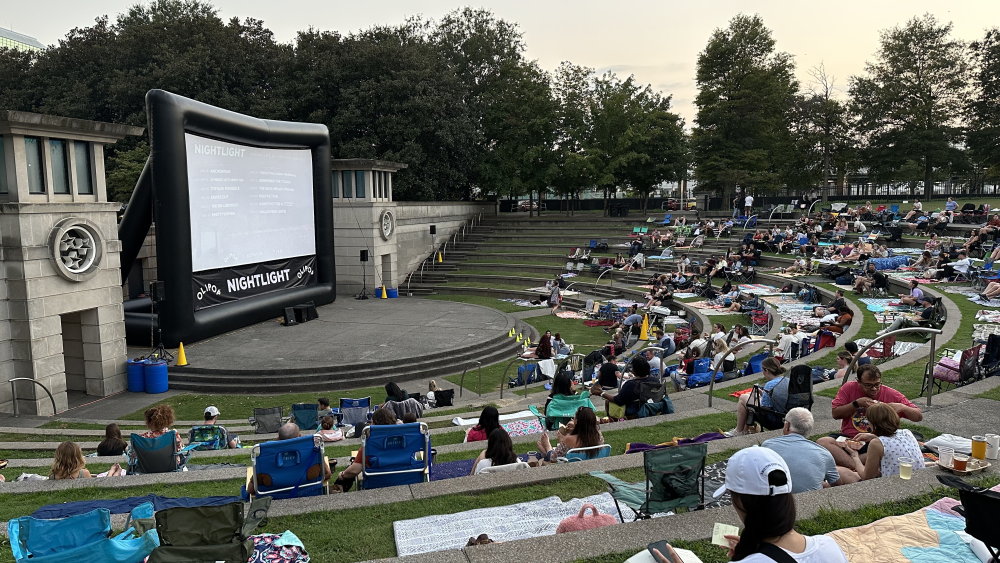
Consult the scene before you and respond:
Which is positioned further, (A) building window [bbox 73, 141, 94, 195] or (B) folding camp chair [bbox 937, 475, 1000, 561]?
(A) building window [bbox 73, 141, 94, 195]

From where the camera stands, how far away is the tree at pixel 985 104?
37562 millimetres

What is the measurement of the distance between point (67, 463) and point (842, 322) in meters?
15.3

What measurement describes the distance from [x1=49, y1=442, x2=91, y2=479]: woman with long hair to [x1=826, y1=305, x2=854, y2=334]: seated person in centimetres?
1444

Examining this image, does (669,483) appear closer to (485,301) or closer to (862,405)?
(862,405)

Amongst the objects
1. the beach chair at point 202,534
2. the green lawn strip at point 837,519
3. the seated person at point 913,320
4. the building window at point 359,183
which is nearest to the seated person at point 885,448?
the green lawn strip at point 837,519

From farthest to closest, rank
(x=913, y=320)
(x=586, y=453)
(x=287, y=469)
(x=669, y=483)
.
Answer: (x=913, y=320) → (x=586, y=453) → (x=287, y=469) → (x=669, y=483)

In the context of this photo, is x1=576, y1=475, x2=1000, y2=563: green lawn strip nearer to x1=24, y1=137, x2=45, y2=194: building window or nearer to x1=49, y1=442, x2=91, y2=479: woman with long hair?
x1=49, y1=442, x2=91, y2=479: woman with long hair

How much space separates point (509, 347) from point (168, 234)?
9.49 m

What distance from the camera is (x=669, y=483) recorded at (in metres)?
5.32

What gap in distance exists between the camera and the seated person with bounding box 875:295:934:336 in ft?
44.8

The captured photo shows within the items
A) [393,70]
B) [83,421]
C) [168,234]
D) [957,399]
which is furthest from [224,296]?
[393,70]

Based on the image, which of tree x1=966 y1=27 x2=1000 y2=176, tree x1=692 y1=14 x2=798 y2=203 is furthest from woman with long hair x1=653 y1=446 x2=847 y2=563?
tree x1=966 y1=27 x2=1000 y2=176

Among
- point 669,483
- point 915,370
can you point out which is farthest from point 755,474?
point 915,370

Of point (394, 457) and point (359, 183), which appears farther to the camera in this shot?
point (359, 183)
